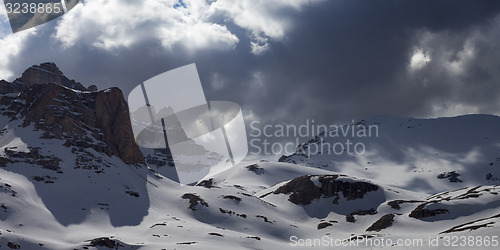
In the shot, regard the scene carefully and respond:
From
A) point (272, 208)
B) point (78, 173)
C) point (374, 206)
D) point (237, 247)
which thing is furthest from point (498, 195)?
point (78, 173)

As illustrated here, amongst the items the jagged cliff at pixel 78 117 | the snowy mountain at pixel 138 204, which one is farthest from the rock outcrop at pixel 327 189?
the jagged cliff at pixel 78 117

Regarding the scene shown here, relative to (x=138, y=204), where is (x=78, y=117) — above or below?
above

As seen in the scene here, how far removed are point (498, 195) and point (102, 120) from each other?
155503 millimetres

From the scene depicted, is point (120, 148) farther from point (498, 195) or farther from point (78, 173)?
point (498, 195)

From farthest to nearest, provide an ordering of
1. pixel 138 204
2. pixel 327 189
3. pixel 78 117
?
pixel 327 189, pixel 78 117, pixel 138 204

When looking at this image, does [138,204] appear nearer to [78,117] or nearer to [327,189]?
[78,117]

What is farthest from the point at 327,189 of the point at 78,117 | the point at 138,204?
the point at 78,117

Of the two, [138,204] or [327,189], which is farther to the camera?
[327,189]

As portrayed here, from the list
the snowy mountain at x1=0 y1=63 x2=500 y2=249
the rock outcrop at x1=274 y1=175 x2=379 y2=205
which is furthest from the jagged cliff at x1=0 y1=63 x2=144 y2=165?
the rock outcrop at x1=274 y1=175 x2=379 y2=205

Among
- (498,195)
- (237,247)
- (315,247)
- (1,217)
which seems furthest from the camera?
(498,195)

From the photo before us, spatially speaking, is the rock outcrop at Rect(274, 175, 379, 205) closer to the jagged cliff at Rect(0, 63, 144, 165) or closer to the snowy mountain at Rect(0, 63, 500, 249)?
the snowy mountain at Rect(0, 63, 500, 249)

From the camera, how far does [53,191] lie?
436ft

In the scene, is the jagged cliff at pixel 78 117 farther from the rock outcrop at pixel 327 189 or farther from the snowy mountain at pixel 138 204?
the rock outcrop at pixel 327 189

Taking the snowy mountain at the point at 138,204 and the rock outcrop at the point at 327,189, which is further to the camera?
the rock outcrop at the point at 327,189
